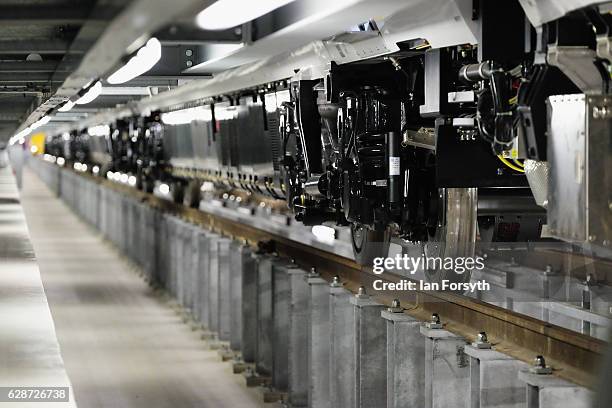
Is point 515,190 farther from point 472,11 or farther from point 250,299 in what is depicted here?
point 250,299

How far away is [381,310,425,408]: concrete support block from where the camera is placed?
21.8ft

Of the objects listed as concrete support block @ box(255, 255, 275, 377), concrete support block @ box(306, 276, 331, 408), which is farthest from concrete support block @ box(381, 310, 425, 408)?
concrete support block @ box(255, 255, 275, 377)

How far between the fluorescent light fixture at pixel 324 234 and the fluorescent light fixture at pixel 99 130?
12.2 metres

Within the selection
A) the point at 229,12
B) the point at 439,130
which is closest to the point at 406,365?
the point at 439,130

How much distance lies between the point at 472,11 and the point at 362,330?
2.43 metres

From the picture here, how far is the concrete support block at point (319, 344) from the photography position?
837 cm

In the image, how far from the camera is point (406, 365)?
6660 millimetres

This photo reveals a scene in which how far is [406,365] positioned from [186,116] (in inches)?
439

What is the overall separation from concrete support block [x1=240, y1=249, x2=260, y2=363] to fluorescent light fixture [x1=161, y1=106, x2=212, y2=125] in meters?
4.56

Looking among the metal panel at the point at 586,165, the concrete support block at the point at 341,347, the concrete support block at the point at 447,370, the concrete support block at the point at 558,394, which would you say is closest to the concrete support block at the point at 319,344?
the concrete support block at the point at 341,347

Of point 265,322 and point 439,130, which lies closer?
point 439,130

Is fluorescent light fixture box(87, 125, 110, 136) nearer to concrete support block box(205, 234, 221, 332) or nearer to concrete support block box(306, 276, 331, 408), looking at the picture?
concrete support block box(205, 234, 221, 332)

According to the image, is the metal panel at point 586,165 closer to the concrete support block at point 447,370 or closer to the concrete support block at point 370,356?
the concrete support block at point 447,370

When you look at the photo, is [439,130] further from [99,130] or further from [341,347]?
[99,130]
